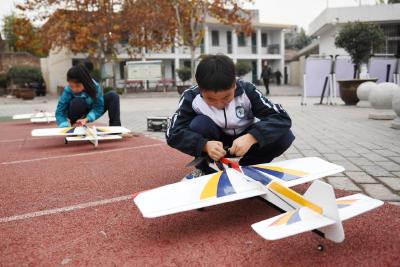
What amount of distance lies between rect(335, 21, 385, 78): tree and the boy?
1388 centimetres

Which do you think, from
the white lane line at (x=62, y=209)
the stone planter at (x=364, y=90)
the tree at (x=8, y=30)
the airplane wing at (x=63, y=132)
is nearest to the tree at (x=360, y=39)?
the stone planter at (x=364, y=90)

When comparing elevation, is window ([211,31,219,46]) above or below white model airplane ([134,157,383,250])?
above

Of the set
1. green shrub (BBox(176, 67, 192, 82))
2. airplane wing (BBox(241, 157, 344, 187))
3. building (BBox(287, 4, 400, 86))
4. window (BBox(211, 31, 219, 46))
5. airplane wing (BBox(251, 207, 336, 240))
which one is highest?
window (BBox(211, 31, 219, 46))

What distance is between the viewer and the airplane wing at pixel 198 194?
206cm

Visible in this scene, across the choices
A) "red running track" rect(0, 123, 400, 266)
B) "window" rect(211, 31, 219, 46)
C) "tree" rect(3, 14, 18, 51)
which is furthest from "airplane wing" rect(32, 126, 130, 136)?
"tree" rect(3, 14, 18, 51)

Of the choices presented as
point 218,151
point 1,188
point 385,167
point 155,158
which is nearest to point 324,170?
point 218,151

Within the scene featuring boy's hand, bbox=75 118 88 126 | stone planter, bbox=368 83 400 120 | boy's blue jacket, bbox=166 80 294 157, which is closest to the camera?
boy's blue jacket, bbox=166 80 294 157

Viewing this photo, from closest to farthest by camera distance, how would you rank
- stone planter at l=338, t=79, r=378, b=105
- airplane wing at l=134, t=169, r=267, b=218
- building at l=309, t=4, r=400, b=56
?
airplane wing at l=134, t=169, r=267, b=218
stone planter at l=338, t=79, r=378, b=105
building at l=309, t=4, r=400, b=56

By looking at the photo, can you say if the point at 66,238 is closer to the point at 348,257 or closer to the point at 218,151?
the point at 218,151

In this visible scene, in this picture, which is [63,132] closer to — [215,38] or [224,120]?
[224,120]

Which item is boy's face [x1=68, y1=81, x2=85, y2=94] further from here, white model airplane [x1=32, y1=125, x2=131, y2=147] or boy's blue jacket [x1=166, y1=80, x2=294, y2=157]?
boy's blue jacket [x1=166, y1=80, x2=294, y2=157]

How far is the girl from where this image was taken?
566 cm

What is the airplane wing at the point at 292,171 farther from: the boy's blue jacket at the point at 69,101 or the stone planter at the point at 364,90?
the stone planter at the point at 364,90

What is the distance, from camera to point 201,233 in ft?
7.21
